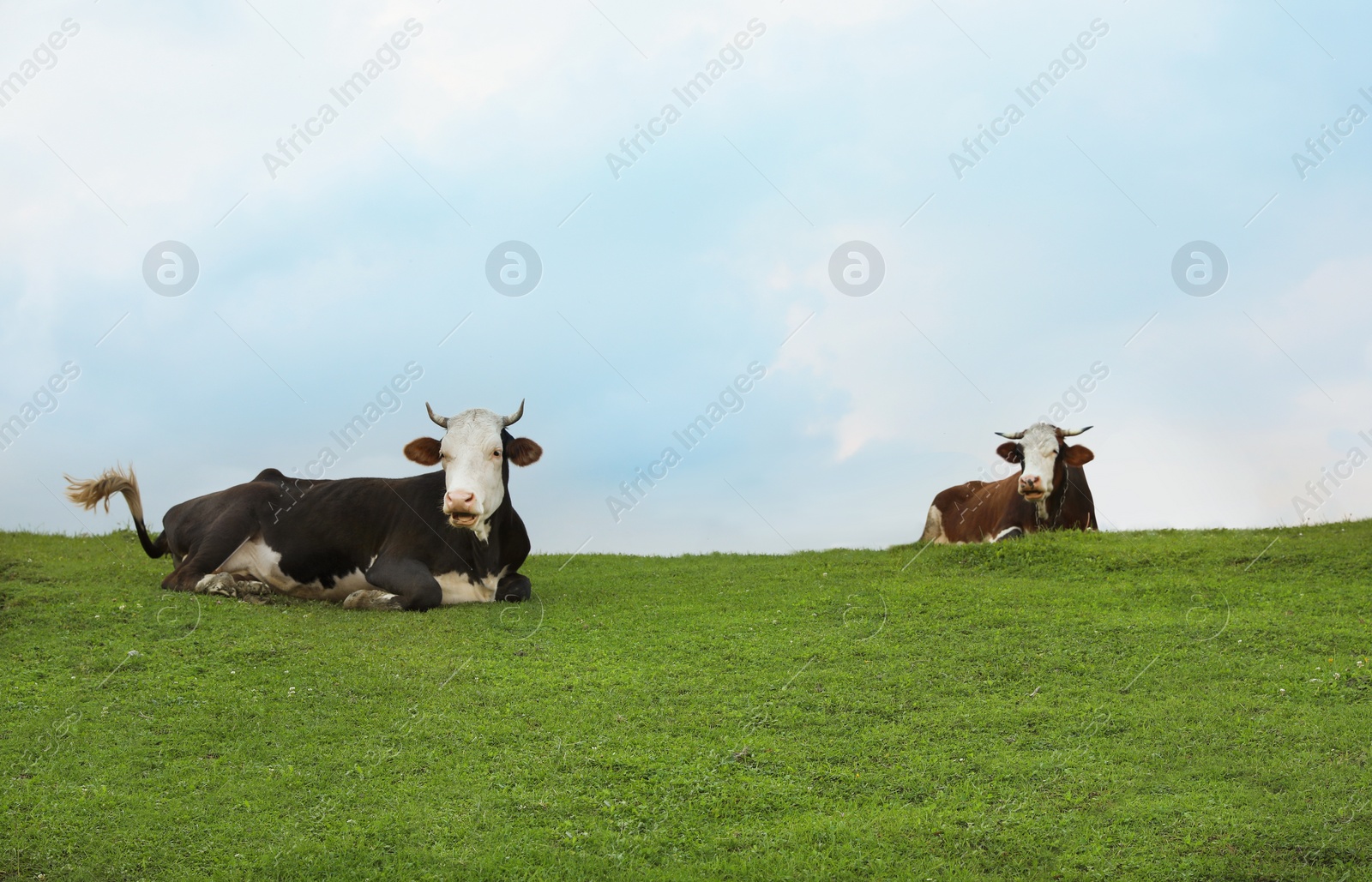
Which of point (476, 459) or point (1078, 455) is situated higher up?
point (1078, 455)

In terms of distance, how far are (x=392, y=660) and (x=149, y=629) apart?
2773 millimetres

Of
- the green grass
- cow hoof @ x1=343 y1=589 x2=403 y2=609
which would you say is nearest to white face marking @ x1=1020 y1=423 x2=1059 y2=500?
the green grass

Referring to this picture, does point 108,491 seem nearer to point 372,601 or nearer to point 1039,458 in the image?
point 372,601

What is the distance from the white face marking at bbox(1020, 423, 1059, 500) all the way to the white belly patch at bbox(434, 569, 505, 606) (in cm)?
901

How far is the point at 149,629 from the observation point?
11438 millimetres

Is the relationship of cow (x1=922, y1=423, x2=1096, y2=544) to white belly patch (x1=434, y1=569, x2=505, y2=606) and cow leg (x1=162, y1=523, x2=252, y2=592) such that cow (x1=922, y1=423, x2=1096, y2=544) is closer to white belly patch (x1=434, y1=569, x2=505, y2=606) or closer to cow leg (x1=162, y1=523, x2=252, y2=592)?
white belly patch (x1=434, y1=569, x2=505, y2=606)

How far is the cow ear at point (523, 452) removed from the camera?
14.5m

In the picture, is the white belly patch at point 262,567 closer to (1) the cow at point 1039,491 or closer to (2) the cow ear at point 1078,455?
(1) the cow at point 1039,491

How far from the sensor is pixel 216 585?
13703 mm

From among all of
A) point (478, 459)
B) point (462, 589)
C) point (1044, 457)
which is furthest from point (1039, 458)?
point (462, 589)

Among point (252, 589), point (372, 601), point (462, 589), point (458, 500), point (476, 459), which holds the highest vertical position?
point (476, 459)

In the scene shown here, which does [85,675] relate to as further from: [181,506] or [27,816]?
[181,506]

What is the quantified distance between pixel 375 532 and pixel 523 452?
210 cm

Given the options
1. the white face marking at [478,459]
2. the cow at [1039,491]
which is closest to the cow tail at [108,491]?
the white face marking at [478,459]
